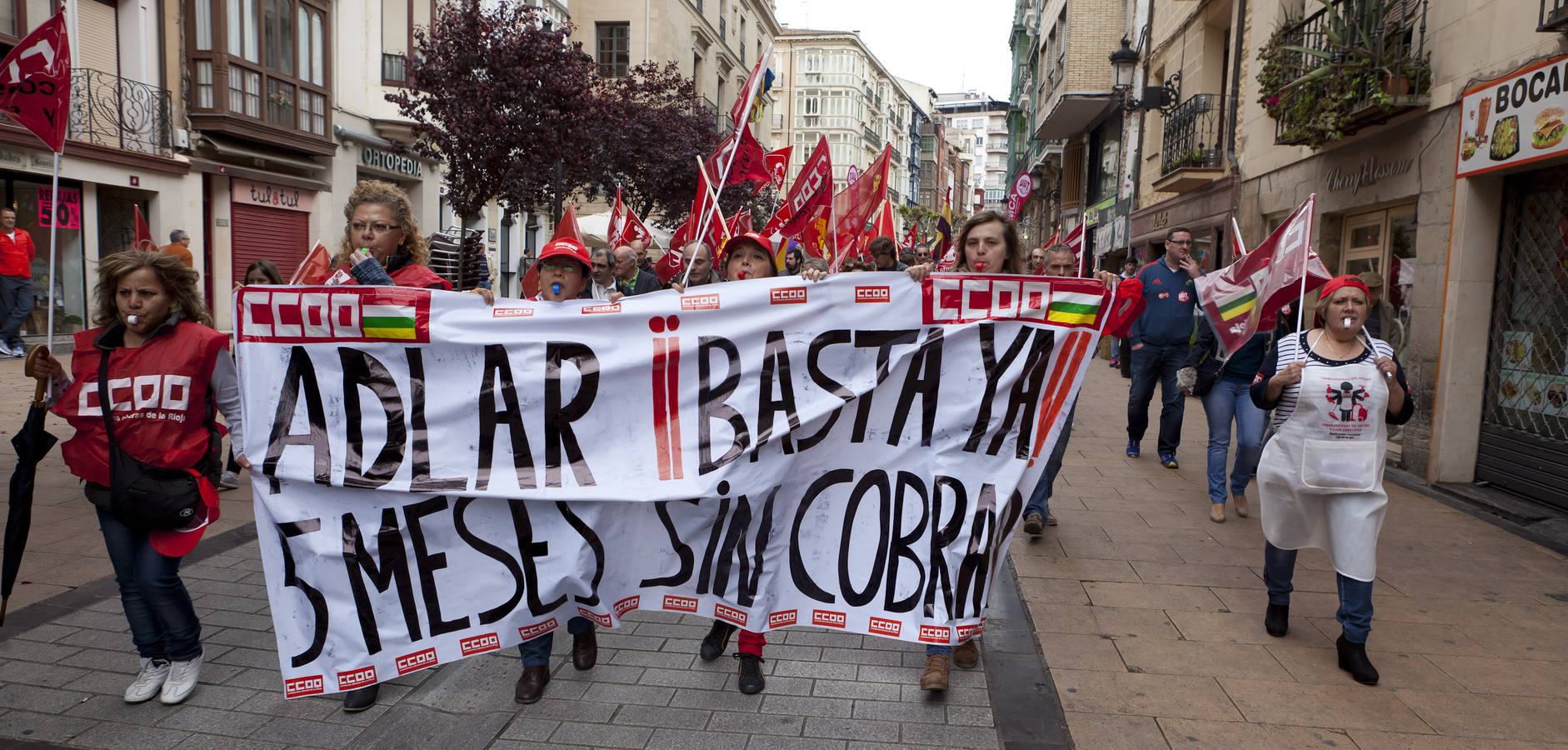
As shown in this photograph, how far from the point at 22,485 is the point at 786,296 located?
2924mm

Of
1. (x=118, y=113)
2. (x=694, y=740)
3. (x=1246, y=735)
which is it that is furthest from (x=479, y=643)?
(x=118, y=113)

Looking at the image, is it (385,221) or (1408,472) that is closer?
(385,221)

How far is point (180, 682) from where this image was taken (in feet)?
12.1

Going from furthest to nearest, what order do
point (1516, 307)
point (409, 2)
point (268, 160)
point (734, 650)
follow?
point (409, 2)
point (268, 160)
point (1516, 307)
point (734, 650)

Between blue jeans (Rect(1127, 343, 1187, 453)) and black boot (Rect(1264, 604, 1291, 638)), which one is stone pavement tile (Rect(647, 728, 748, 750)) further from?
blue jeans (Rect(1127, 343, 1187, 453))

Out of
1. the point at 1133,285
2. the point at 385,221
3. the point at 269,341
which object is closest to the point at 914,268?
the point at 1133,285

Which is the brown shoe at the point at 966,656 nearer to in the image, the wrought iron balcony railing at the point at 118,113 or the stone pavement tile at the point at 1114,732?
the stone pavement tile at the point at 1114,732

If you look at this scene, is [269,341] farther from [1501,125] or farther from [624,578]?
[1501,125]

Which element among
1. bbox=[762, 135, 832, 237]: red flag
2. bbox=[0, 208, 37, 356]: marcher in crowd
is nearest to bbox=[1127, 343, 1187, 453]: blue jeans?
bbox=[762, 135, 832, 237]: red flag

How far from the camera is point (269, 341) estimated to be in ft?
12.2

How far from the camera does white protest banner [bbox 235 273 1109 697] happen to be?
3650 millimetres

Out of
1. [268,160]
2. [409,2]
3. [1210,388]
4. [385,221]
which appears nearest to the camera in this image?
[385,221]

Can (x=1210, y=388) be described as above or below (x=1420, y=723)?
above

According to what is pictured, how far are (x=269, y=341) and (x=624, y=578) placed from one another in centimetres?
154
